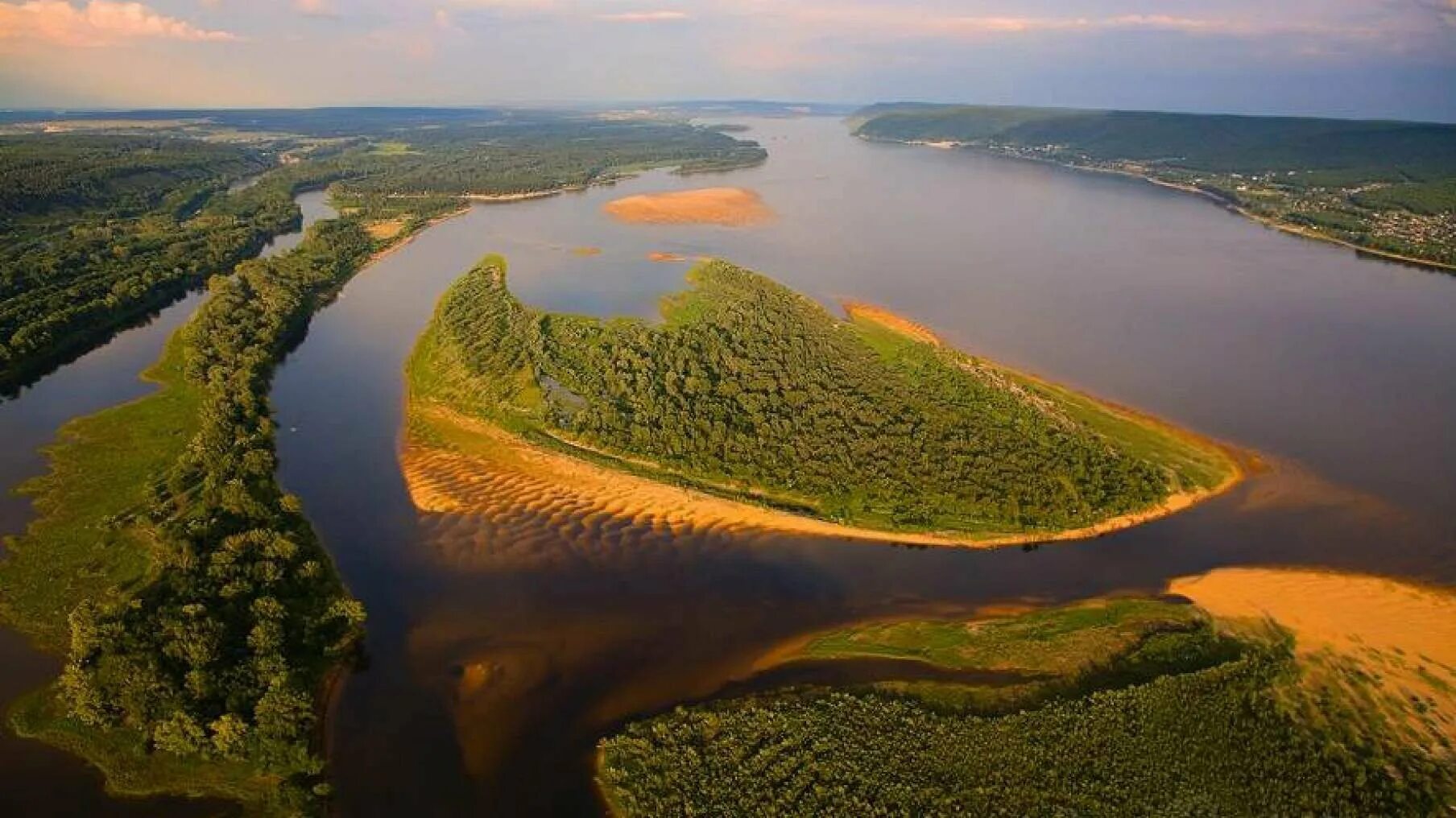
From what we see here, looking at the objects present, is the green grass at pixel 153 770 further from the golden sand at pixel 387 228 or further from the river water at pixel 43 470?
the golden sand at pixel 387 228

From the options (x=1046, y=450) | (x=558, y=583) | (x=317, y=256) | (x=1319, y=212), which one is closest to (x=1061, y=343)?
(x=1046, y=450)

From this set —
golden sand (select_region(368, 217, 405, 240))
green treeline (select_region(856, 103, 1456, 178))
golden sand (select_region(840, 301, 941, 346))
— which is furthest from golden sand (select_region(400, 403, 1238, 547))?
green treeline (select_region(856, 103, 1456, 178))

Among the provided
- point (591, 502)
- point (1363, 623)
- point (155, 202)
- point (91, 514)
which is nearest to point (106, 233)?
point (155, 202)

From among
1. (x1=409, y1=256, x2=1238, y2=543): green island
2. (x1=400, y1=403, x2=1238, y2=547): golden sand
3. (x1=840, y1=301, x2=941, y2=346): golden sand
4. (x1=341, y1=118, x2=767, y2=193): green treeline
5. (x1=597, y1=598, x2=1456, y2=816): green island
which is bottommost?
(x1=597, y1=598, x2=1456, y2=816): green island

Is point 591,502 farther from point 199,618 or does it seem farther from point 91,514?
point 91,514

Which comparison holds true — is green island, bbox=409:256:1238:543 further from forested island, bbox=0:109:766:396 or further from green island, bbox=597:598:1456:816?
forested island, bbox=0:109:766:396
